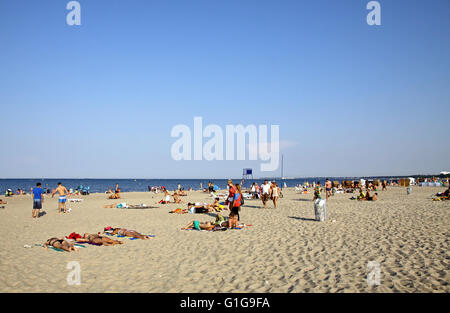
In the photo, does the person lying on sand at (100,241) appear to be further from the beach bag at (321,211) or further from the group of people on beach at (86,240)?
the beach bag at (321,211)

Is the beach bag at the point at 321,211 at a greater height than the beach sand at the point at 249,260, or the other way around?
the beach bag at the point at 321,211

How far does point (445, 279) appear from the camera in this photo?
5.43m

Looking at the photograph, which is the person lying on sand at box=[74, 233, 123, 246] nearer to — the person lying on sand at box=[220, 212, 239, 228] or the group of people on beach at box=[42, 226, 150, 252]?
the group of people on beach at box=[42, 226, 150, 252]

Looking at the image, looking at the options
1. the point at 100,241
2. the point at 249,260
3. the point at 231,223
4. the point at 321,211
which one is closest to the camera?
the point at 249,260

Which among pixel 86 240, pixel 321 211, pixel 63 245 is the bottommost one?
pixel 86 240

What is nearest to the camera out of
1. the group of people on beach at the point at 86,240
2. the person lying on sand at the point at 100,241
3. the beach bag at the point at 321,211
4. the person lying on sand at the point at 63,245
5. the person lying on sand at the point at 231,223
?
the person lying on sand at the point at 63,245

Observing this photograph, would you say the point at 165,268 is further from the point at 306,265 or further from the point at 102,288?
the point at 306,265

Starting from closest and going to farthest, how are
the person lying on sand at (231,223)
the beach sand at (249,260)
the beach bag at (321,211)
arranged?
the beach sand at (249,260) → the person lying on sand at (231,223) → the beach bag at (321,211)

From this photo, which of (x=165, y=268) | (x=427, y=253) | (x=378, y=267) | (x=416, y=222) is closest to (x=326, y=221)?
(x=416, y=222)

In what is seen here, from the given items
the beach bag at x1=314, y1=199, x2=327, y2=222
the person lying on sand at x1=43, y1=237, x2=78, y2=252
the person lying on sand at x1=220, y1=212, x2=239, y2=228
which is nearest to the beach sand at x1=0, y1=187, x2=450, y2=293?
the person lying on sand at x1=43, y1=237, x2=78, y2=252

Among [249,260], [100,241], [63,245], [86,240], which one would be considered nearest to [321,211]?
[249,260]

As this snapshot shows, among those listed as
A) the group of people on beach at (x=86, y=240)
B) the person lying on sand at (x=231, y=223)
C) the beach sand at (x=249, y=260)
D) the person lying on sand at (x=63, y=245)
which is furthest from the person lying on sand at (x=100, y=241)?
the person lying on sand at (x=231, y=223)

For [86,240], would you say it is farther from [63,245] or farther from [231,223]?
[231,223]

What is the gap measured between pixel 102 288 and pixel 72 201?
2544 centimetres
